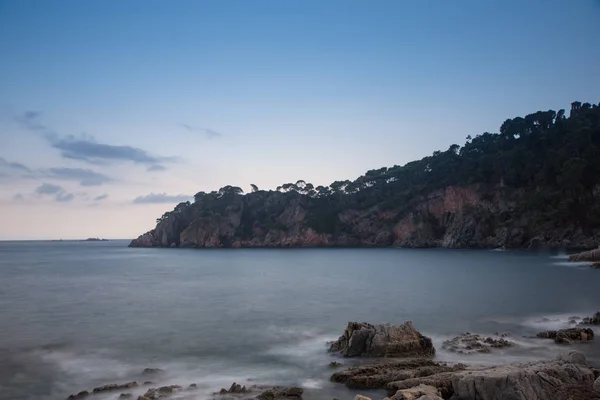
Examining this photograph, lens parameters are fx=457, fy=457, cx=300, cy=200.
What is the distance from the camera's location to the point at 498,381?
9594mm

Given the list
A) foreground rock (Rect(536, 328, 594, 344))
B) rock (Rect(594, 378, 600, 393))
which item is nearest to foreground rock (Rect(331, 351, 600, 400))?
rock (Rect(594, 378, 600, 393))

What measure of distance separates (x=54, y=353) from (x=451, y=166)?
9597cm

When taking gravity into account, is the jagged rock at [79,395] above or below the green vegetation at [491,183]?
below

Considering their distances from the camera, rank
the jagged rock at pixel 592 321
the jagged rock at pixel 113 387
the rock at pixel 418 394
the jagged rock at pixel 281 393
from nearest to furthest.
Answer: the rock at pixel 418 394 < the jagged rock at pixel 281 393 < the jagged rock at pixel 113 387 < the jagged rock at pixel 592 321

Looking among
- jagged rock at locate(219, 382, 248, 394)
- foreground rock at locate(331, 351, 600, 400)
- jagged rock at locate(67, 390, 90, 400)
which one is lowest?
jagged rock at locate(67, 390, 90, 400)

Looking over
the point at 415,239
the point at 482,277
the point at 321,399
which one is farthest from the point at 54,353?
the point at 415,239

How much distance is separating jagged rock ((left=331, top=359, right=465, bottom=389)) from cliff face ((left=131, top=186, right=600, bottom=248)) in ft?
208

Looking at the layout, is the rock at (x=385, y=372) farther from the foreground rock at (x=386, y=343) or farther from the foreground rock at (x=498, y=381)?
the foreground rock at (x=386, y=343)

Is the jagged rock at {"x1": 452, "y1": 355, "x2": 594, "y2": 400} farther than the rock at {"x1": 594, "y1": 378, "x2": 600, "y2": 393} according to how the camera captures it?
No

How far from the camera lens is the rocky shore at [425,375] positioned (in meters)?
9.59

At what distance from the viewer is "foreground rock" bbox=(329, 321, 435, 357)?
1457 cm

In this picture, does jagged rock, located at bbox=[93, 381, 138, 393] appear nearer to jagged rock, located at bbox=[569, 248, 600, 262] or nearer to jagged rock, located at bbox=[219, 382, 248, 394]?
jagged rock, located at bbox=[219, 382, 248, 394]

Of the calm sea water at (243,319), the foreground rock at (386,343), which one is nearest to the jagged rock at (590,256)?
the calm sea water at (243,319)

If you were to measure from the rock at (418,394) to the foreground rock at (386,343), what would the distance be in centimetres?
469
